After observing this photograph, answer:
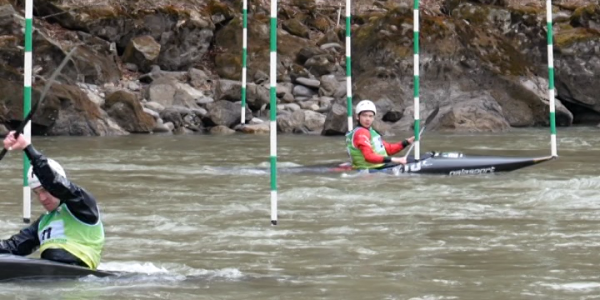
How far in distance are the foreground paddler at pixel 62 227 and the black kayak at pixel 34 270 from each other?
7 centimetres

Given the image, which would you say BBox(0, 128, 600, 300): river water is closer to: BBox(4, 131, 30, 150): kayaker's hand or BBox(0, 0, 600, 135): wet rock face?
BBox(4, 131, 30, 150): kayaker's hand

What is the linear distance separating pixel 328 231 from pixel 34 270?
2.90 meters

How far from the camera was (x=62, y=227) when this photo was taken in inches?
232

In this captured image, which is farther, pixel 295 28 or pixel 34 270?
pixel 295 28

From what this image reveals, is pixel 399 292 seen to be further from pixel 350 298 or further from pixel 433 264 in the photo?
pixel 433 264

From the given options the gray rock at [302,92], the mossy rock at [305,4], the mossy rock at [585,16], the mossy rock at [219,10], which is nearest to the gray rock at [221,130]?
the gray rock at [302,92]

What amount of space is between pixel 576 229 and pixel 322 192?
314cm

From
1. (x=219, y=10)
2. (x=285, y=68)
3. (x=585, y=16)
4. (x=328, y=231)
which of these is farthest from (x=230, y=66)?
(x=328, y=231)

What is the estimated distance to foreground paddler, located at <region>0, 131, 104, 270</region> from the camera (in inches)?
224

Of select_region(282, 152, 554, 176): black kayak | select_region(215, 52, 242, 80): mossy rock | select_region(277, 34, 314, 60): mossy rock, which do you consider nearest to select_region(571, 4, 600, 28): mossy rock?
select_region(277, 34, 314, 60): mossy rock

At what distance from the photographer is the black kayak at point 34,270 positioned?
231 inches

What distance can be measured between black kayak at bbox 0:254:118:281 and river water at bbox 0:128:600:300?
0.14 ft

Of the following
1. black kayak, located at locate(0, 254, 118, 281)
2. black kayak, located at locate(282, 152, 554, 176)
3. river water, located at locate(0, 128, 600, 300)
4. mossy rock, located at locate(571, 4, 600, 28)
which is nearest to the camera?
black kayak, located at locate(0, 254, 118, 281)

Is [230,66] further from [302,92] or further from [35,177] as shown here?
[35,177]
